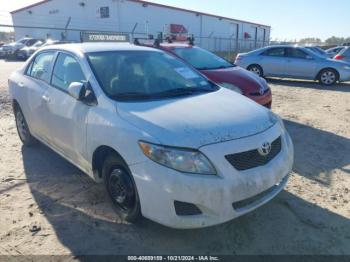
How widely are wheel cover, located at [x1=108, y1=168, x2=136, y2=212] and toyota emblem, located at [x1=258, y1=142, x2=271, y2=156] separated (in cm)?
115

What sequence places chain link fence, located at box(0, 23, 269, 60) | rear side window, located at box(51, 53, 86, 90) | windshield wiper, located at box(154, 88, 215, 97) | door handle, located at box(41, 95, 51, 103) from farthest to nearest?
chain link fence, located at box(0, 23, 269, 60)
door handle, located at box(41, 95, 51, 103)
rear side window, located at box(51, 53, 86, 90)
windshield wiper, located at box(154, 88, 215, 97)

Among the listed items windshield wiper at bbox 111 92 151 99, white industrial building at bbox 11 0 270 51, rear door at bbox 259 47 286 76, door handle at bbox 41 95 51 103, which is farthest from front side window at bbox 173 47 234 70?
white industrial building at bbox 11 0 270 51

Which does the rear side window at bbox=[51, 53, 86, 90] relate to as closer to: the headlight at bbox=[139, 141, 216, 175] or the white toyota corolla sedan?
the white toyota corolla sedan

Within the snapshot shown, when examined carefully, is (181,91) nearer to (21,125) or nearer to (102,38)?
(21,125)

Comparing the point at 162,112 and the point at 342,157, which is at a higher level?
the point at 162,112

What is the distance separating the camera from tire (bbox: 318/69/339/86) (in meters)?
11.8

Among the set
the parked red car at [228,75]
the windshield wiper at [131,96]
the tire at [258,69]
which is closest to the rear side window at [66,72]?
the windshield wiper at [131,96]

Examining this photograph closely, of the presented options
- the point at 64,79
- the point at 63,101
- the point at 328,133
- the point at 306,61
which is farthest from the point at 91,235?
the point at 306,61

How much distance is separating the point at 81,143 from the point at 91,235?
945 millimetres

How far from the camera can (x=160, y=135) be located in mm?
2695

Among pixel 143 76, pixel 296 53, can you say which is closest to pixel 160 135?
pixel 143 76

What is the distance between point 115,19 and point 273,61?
22.6 m

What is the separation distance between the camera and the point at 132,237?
302 cm

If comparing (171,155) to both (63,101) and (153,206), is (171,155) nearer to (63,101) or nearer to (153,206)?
(153,206)
